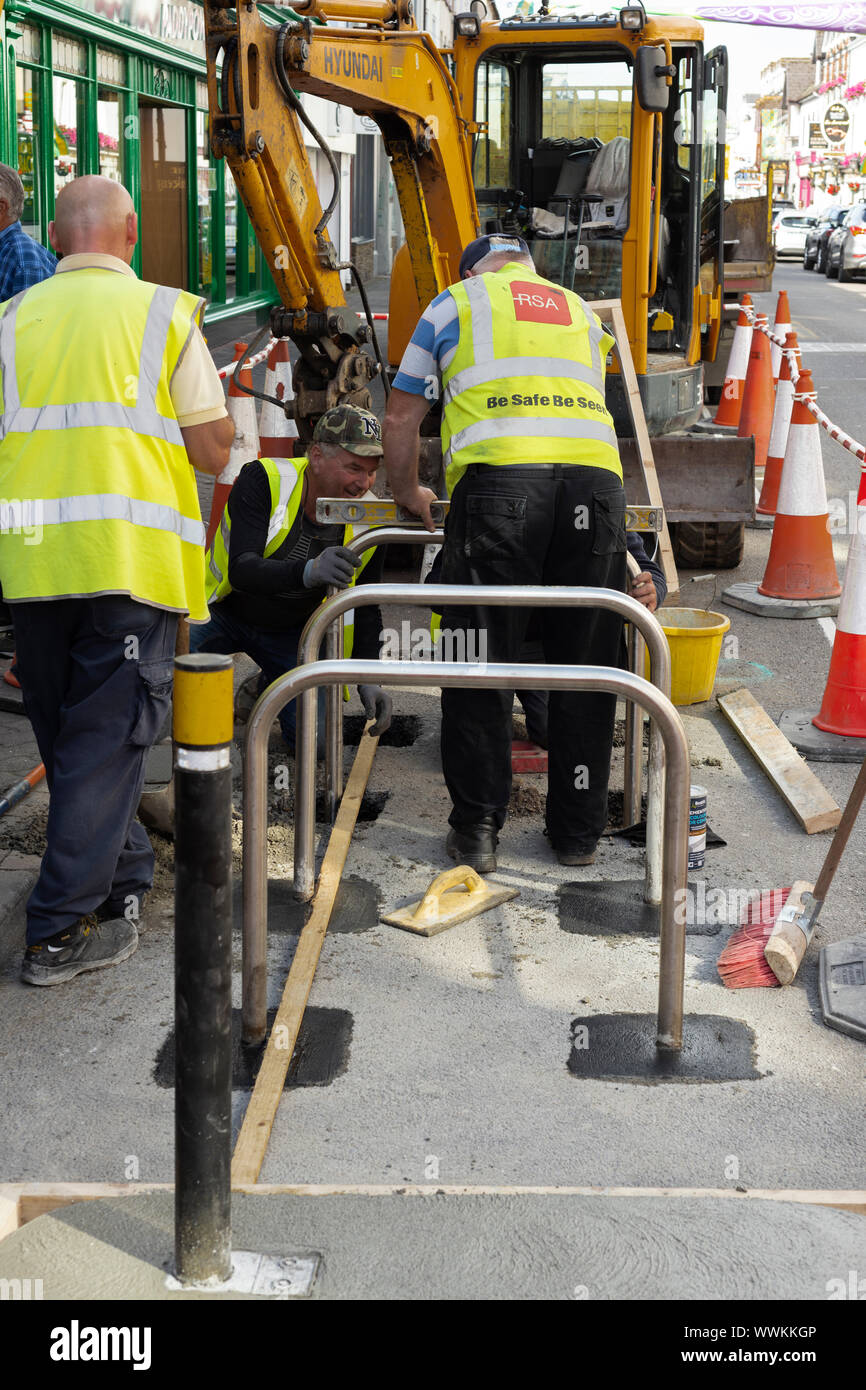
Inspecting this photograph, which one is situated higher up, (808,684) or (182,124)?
(182,124)

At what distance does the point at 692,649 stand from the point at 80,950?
321 cm

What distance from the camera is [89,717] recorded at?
3.98 m

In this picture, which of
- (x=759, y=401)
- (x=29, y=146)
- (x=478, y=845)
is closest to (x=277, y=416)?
(x=29, y=146)

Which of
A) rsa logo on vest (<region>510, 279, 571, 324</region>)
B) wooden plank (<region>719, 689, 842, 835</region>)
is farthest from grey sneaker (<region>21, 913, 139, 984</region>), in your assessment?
wooden plank (<region>719, 689, 842, 835</region>)

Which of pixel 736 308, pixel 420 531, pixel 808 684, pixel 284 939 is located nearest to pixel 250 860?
pixel 284 939

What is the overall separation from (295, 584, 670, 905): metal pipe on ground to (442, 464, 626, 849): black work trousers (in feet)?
1.20

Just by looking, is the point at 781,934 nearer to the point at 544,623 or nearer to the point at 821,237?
the point at 544,623

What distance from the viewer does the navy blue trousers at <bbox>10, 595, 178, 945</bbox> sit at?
397cm

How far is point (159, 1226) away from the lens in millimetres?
2869

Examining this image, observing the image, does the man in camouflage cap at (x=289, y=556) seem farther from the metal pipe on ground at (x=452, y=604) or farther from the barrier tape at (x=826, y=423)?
the barrier tape at (x=826, y=423)

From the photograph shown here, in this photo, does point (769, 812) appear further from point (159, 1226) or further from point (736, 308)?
point (736, 308)

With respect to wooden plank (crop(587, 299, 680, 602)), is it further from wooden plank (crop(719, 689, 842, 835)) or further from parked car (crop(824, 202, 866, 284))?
parked car (crop(824, 202, 866, 284))

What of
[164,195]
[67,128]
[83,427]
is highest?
[67,128]

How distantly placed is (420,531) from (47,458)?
1674 mm
